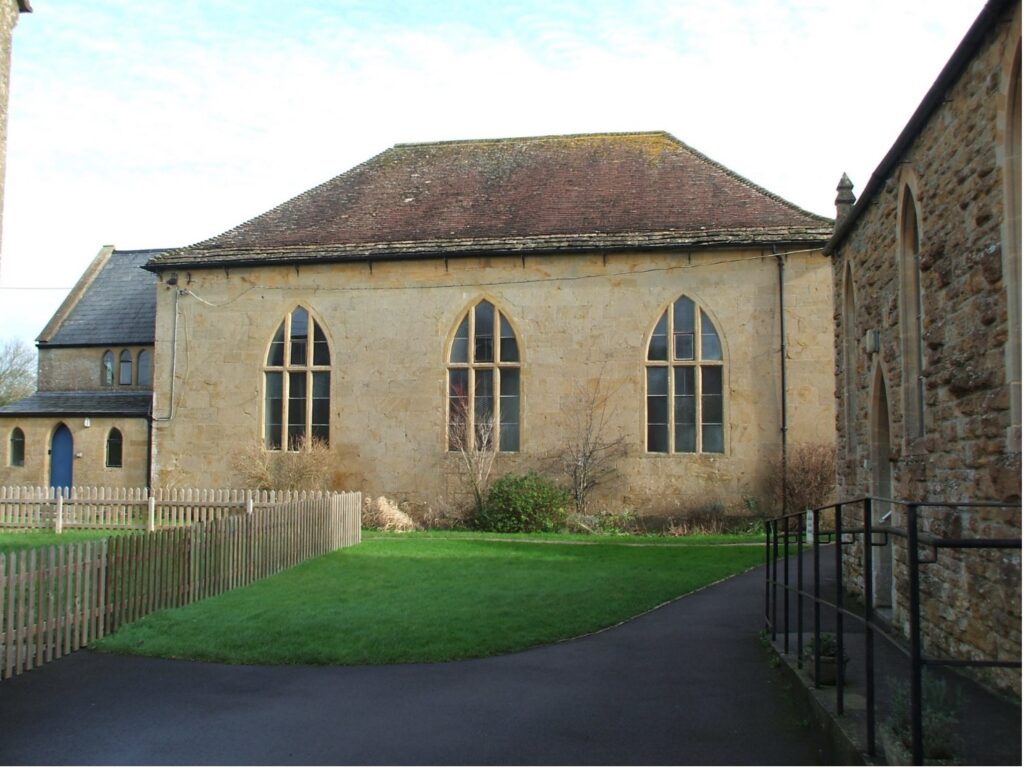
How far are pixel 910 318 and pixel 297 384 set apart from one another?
67.9 feet

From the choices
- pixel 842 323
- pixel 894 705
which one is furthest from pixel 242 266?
pixel 894 705

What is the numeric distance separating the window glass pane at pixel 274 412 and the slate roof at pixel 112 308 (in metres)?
7.01

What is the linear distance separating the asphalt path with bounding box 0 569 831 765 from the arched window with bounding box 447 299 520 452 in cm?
1587

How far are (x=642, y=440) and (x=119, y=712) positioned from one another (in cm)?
1903

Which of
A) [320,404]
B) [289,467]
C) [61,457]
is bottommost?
[289,467]

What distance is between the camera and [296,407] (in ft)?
93.3

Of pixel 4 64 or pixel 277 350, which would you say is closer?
pixel 4 64

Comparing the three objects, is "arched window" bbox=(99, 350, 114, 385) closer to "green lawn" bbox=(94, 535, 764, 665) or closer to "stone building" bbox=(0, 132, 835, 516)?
"stone building" bbox=(0, 132, 835, 516)

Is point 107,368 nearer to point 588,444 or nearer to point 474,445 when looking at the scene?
point 474,445

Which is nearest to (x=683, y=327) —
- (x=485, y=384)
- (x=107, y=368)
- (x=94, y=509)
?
(x=485, y=384)

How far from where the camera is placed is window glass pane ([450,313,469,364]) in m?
27.4

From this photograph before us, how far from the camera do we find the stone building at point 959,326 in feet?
23.4

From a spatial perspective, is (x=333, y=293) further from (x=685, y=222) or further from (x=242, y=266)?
(x=685, y=222)

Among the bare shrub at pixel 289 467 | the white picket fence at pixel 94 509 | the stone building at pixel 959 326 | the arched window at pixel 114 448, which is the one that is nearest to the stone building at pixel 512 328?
the bare shrub at pixel 289 467
